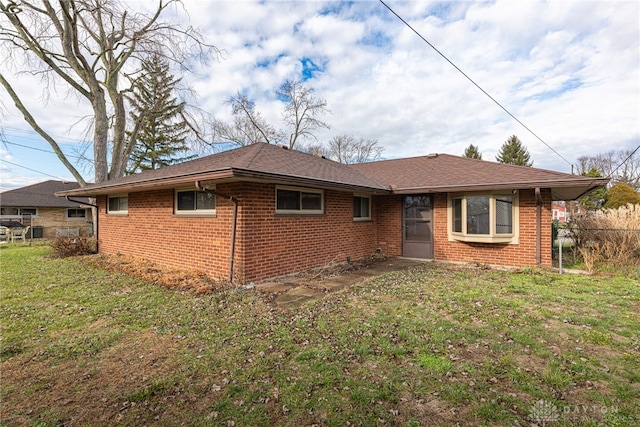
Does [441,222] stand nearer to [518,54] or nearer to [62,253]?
[518,54]

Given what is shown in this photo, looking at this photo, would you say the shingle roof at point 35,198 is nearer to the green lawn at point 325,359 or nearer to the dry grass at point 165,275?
the dry grass at point 165,275

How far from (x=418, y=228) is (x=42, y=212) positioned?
87.1 ft

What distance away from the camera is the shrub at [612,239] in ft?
25.4

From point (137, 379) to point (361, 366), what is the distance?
85.2 inches

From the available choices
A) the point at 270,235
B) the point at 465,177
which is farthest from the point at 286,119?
the point at 270,235

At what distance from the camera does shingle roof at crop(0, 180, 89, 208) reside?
21.2 metres

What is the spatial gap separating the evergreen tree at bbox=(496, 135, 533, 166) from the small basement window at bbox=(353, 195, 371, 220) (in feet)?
113

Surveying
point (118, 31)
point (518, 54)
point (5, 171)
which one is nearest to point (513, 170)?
point (518, 54)

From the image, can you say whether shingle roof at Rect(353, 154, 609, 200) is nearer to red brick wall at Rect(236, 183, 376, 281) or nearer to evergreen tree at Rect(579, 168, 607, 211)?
red brick wall at Rect(236, 183, 376, 281)

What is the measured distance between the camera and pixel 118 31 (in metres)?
13.5

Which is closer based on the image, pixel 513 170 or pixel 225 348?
pixel 225 348

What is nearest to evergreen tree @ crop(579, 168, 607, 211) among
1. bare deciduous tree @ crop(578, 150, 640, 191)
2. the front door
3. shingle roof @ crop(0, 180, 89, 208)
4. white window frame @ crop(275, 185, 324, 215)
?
bare deciduous tree @ crop(578, 150, 640, 191)

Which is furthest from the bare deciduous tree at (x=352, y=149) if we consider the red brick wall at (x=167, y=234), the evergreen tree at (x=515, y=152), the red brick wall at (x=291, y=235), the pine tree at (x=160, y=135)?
the red brick wall at (x=167, y=234)

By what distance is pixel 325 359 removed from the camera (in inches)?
124
